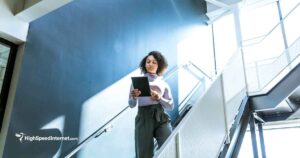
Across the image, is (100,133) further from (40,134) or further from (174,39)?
(174,39)

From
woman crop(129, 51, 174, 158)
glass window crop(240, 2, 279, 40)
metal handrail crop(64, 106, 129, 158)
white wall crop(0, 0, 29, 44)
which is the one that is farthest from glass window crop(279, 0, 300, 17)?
white wall crop(0, 0, 29, 44)

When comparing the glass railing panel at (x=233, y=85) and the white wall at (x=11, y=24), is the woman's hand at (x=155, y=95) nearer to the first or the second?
the glass railing panel at (x=233, y=85)

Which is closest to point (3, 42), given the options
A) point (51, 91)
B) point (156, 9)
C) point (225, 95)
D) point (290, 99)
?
point (51, 91)

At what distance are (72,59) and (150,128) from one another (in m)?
1.64

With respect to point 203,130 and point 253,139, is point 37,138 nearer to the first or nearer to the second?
point 203,130

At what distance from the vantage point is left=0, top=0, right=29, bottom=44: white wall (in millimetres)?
2680

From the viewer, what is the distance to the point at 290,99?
15.5 ft

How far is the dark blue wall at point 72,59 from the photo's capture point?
2762mm

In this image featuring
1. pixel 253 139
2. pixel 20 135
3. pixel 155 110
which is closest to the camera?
pixel 155 110

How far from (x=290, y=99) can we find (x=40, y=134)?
4019 mm

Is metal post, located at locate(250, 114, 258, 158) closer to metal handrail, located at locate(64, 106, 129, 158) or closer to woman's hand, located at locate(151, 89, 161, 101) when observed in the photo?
metal handrail, located at locate(64, 106, 129, 158)

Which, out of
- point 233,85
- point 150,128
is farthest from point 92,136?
point 233,85

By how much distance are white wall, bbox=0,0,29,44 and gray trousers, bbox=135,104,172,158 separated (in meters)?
1.59

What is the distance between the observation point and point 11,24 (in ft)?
9.02
